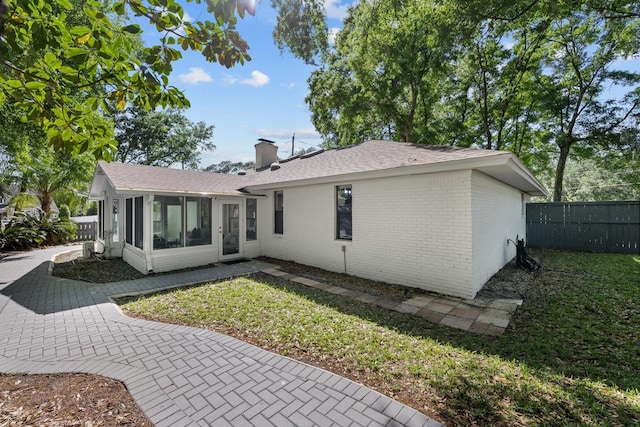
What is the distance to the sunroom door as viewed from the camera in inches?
390

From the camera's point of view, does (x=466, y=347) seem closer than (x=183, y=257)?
Yes

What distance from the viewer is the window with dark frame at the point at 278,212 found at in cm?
1044

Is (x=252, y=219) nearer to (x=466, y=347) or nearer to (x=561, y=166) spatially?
(x=466, y=347)

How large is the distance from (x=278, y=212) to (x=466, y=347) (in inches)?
309

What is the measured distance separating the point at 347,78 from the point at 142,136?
19.7m

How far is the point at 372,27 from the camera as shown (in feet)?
25.5

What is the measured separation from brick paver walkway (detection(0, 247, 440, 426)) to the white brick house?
3.78 m

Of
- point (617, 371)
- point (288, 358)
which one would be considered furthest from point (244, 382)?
point (617, 371)

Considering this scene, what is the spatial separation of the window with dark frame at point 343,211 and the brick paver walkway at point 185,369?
4.91 m

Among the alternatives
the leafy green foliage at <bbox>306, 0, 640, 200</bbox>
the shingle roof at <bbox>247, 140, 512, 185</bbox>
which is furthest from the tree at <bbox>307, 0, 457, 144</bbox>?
the shingle roof at <bbox>247, 140, 512, 185</bbox>

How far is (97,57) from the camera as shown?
7.66ft

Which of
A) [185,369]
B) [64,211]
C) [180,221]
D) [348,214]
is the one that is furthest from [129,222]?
[64,211]

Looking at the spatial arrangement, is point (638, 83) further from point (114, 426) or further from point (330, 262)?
point (114, 426)

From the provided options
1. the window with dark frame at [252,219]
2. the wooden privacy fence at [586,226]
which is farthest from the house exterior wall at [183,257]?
the wooden privacy fence at [586,226]
